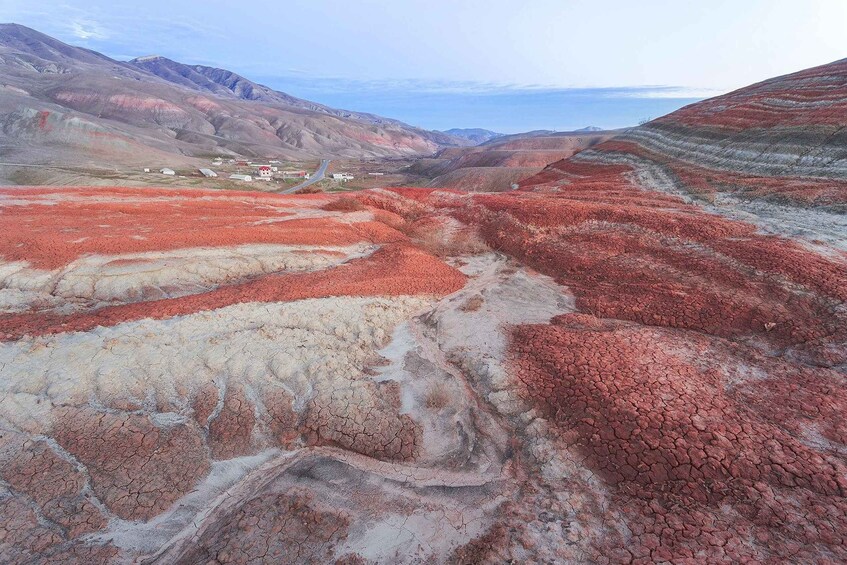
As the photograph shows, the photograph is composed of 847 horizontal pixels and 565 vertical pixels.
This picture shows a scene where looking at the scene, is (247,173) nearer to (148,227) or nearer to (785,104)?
(148,227)

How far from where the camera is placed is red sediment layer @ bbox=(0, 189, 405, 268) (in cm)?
1881

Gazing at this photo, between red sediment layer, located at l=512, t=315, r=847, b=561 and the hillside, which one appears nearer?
red sediment layer, located at l=512, t=315, r=847, b=561

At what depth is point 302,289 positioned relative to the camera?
664 inches

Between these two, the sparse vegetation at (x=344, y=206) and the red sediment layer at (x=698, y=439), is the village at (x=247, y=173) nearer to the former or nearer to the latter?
the sparse vegetation at (x=344, y=206)

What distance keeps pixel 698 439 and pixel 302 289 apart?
563 inches

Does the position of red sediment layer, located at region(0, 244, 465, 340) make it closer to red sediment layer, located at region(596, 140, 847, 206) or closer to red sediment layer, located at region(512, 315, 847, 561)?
red sediment layer, located at region(512, 315, 847, 561)

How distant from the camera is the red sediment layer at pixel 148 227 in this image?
18812 millimetres

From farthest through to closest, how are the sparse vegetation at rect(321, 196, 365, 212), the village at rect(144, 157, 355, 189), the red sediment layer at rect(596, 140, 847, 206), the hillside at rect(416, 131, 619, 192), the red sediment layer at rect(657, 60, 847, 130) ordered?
the village at rect(144, 157, 355, 189) < the hillside at rect(416, 131, 619, 192) < the red sediment layer at rect(657, 60, 847, 130) < the sparse vegetation at rect(321, 196, 365, 212) < the red sediment layer at rect(596, 140, 847, 206)

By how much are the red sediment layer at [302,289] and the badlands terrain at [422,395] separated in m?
0.15

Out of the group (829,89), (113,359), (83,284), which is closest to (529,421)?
(113,359)

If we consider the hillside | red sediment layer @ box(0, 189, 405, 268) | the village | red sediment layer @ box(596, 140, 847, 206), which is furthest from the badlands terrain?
the village

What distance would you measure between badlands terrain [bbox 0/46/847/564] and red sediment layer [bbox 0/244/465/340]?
154 millimetres

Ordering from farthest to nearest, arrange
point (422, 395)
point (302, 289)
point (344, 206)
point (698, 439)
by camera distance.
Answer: point (344, 206) < point (302, 289) < point (422, 395) < point (698, 439)

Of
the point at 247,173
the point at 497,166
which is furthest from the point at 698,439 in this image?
the point at 247,173
